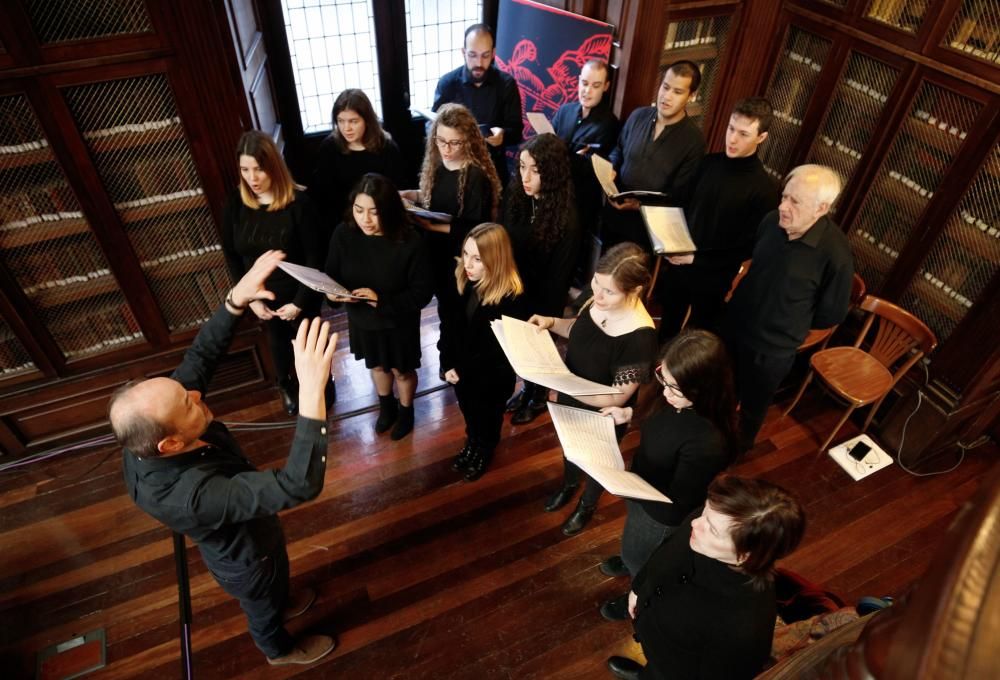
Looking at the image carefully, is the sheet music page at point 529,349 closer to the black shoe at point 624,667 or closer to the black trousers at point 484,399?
the black trousers at point 484,399

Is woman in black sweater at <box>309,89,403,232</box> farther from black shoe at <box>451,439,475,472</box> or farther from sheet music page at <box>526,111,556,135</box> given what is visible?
black shoe at <box>451,439,475,472</box>

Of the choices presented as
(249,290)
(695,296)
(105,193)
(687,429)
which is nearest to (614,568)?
(687,429)

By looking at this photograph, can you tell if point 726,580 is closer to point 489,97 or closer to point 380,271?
point 380,271

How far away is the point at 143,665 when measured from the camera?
2576 mm

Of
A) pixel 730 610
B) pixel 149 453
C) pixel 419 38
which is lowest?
pixel 730 610

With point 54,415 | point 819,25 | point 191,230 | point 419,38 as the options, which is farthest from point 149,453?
point 819,25

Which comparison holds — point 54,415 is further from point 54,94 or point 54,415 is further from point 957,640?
point 957,640

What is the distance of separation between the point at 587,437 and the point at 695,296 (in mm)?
1782

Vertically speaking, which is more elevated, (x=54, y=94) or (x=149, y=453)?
(x=54, y=94)

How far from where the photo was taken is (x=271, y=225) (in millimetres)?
2965

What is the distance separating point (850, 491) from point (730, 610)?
2221 millimetres

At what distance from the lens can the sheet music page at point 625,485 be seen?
192cm

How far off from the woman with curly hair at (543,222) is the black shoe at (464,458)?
33.5 inches

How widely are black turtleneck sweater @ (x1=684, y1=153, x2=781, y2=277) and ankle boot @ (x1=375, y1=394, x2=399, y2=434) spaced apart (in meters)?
1.99
